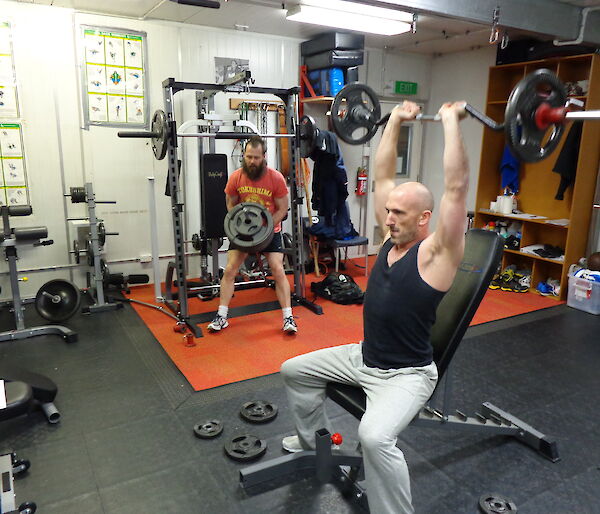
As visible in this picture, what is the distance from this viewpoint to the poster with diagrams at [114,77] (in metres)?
4.04

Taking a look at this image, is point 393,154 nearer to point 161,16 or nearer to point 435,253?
point 435,253

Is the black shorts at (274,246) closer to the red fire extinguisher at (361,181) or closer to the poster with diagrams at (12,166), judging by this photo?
the poster with diagrams at (12,166)

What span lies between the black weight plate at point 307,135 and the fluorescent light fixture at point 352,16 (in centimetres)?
74

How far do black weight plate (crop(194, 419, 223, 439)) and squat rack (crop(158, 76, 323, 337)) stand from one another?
3.72 feet

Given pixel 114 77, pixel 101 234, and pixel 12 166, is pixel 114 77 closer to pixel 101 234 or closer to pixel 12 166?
pixel 12 166

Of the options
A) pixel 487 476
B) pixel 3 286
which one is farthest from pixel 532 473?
pixel 3 286

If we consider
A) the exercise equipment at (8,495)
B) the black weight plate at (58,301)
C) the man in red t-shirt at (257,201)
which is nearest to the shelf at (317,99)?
the man in red t-shirt at (257,201)

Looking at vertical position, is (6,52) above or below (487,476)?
above

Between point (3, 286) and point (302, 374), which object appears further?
point (3, 286)

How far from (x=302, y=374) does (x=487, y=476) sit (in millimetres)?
908

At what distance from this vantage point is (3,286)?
403 cm

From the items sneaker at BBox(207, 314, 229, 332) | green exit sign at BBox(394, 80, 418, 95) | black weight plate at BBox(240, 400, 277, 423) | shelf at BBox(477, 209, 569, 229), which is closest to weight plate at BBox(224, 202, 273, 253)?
sneaker at BBox(207, 314, 229, 332)

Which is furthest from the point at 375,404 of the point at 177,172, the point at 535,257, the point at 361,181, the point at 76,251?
the point at 361,181

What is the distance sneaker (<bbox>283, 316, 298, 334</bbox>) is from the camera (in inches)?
138
